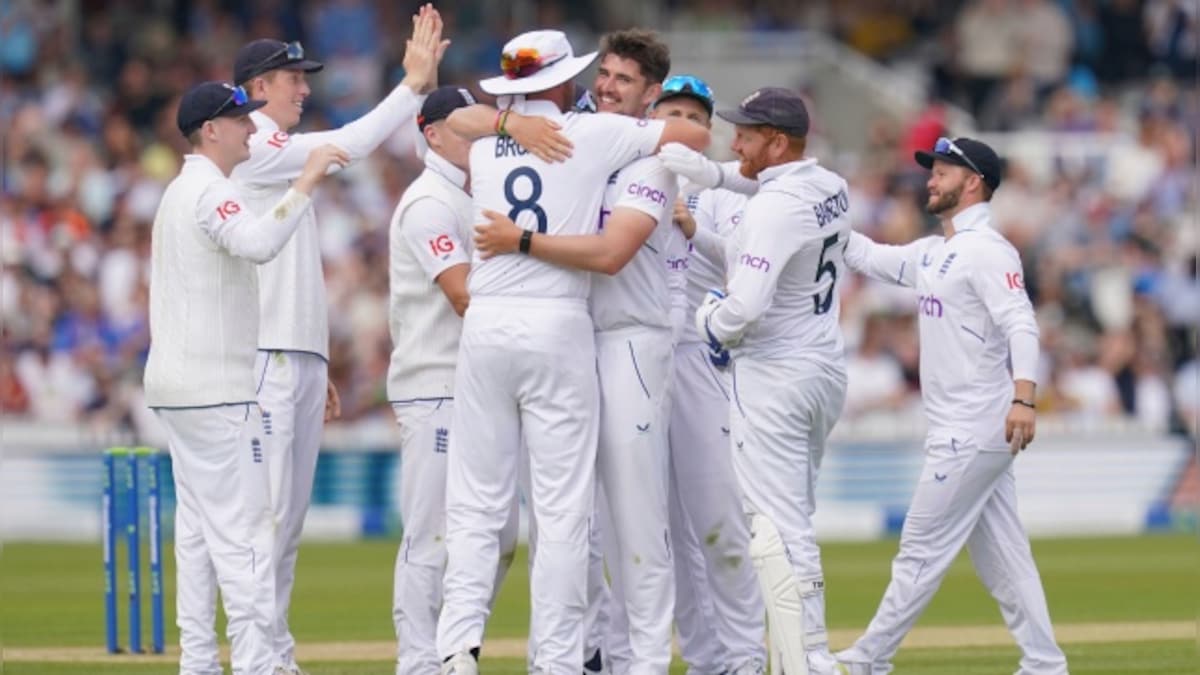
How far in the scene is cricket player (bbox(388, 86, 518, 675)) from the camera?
10594 mm

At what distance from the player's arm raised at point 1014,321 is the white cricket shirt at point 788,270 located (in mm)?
652

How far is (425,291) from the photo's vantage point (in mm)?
10773

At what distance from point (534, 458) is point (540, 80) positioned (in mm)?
1596

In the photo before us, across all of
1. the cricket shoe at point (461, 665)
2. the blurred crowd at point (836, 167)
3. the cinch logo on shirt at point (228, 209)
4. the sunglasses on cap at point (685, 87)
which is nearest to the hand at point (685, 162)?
the sunglasses on cap at point (685, 87)

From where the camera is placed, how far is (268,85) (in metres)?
11.1

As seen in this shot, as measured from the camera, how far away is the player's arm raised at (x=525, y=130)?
31.9 ft

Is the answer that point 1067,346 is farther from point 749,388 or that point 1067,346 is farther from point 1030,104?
point 749,388

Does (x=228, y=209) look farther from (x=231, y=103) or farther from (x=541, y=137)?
(x=541, y=137)

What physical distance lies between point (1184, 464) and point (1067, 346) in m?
2.11

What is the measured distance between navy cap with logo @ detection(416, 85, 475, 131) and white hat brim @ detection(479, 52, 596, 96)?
75 centimetres

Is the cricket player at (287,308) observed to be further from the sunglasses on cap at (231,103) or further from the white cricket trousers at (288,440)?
the sunglasses on cap at (231,103)

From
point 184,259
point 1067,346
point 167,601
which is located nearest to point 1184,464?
point 1067,346

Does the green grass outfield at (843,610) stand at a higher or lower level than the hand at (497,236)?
lower

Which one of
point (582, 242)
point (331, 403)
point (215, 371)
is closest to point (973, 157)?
point (582, 242)
